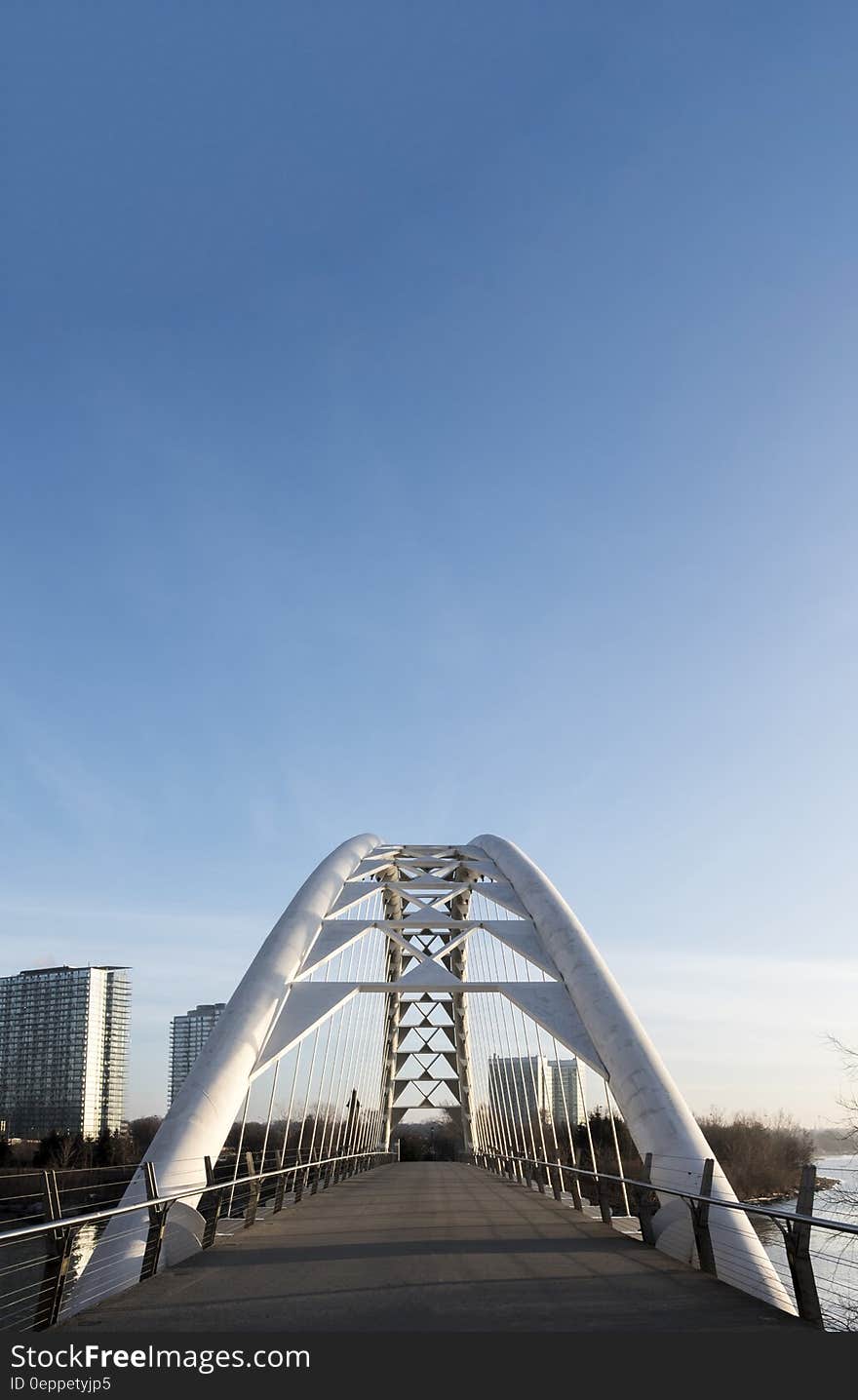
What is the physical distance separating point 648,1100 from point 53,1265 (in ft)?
27.6

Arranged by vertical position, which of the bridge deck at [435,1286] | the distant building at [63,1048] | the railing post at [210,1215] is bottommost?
the bridge deck at [435,1286]

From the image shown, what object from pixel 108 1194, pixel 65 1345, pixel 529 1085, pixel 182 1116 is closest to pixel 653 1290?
pixel 65 1345

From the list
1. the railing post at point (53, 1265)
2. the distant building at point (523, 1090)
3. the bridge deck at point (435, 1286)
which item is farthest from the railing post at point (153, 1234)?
the distant building at point (523, 1090)

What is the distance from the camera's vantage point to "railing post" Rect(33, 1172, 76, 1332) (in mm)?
5770

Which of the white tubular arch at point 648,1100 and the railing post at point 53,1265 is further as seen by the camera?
the white tubular arch at point 648,1100

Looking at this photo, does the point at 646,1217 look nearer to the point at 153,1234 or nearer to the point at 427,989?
the point at 153,1234

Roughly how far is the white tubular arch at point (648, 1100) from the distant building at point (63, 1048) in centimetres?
8207

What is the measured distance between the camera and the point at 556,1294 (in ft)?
21.9

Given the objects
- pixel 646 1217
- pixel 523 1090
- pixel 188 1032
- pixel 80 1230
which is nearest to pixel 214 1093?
pixel 80 1230

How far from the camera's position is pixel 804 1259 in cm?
580

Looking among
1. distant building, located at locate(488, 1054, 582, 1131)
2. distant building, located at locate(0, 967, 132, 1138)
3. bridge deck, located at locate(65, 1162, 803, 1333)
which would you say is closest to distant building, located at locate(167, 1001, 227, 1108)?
distant building, located at locate(0, 967, 132, 1138)

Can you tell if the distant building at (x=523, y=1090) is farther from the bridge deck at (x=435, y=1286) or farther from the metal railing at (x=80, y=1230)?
the bridge deck at (x=435, y=1286)

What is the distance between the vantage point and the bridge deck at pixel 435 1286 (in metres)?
5.81

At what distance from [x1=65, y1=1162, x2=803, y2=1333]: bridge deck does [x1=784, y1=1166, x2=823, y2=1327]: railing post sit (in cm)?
12
